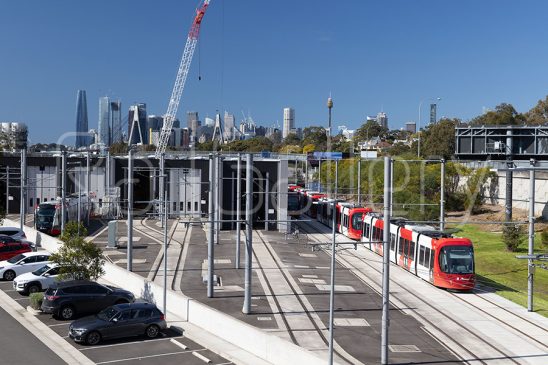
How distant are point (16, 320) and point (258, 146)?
480 feet

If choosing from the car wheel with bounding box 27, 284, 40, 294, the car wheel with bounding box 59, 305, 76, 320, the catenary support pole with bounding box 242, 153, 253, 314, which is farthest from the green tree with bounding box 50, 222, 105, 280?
the catenary support pole with bounding box 242, 153, 253, 314

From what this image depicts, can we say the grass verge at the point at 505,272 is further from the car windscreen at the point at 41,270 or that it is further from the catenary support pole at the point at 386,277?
the car windscreen at the point at 41,270

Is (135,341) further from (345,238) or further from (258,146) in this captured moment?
(258,146)

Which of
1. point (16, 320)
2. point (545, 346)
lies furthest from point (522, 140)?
point (16, 320)

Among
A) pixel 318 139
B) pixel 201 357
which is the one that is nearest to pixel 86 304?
pixel 201 357

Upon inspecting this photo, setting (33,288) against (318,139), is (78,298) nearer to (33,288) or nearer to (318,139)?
(33,288)

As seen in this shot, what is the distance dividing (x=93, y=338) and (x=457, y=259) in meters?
18.3

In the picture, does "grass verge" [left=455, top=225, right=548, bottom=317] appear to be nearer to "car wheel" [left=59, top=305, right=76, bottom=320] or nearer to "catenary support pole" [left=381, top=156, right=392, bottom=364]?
"catenary support pole" [left=381, top=156, right=392, bottom=364]

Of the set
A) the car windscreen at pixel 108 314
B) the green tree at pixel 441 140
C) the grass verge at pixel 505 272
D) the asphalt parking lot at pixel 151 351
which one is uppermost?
the green tree at pixel 441 140

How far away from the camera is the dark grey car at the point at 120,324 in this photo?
21.7 m

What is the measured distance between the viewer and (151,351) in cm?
2094

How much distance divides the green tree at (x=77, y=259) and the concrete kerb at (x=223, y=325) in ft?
6.87

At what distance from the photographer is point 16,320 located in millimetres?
24953

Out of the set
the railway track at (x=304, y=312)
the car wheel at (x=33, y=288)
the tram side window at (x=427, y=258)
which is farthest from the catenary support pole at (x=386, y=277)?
the car wheel at (x=33, y=288)
